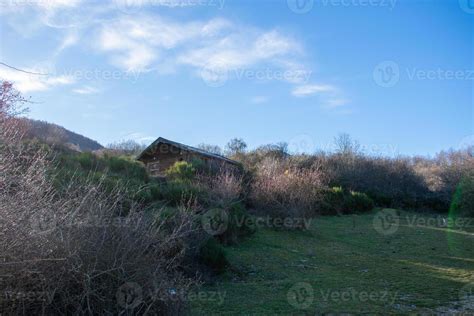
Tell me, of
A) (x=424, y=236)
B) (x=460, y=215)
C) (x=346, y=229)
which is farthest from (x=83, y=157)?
(x=460, y=215)

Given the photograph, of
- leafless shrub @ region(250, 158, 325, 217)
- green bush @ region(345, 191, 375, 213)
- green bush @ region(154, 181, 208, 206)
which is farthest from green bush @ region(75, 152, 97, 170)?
green bush @ region(345, 191, 375, 213)

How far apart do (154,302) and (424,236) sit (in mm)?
14005

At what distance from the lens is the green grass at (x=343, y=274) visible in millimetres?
6359

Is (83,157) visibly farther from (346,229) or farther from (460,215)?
(460,215)

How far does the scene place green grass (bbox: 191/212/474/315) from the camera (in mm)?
6359

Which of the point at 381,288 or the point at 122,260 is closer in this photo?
the point at 122,260

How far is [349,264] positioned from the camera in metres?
9.96

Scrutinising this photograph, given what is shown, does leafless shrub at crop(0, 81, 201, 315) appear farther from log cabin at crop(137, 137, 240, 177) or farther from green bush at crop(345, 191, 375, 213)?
log cabin at crop(137, 137, 240, 177)

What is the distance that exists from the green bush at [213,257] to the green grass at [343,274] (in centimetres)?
24

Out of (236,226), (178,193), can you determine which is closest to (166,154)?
(178,193)

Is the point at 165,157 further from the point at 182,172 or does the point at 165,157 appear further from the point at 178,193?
the point at 178,193

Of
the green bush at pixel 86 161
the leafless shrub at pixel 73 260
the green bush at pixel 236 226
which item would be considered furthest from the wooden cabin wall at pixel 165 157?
the leafless shrub at pixel 73 260

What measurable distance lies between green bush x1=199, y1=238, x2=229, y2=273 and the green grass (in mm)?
237

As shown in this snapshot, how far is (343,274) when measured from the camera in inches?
346
